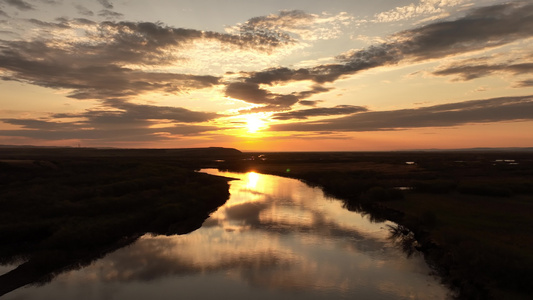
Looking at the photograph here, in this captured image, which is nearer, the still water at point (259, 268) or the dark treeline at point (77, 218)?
the still water at point (259, 268)

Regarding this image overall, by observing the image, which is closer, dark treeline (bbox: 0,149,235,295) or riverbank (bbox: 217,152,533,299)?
riverbank (bbox: 217,152,533,299)

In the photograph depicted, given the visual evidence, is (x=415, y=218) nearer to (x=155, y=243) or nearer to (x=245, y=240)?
(x=245, y=240)

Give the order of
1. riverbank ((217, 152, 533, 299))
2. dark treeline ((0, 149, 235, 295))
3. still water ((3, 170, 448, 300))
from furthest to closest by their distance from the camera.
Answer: dark treeline ((0, 149, 235, 295))
still water ((3, 170, 448, 300))
riverbank ((217, 152, 533, 299))

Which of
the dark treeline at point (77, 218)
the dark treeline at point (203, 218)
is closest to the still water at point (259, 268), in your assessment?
the dark treeline at point (203, 218)

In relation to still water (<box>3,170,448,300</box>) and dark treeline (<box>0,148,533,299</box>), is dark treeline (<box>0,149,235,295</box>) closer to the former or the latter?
dark treeline (<box>0,148,533,299</box>)

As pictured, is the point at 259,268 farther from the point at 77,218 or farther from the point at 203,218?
the point at 77,218

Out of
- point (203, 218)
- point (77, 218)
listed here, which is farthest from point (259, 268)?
point (77, 218)

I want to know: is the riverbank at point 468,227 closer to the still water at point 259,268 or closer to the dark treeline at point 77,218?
the still water at point 259,268

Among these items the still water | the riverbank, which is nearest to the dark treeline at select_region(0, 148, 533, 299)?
the riverbank
